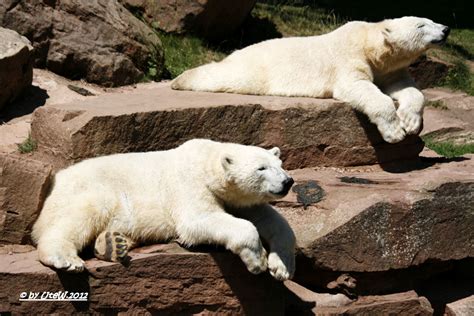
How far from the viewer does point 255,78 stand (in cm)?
949

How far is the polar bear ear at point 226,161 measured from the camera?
6473mm

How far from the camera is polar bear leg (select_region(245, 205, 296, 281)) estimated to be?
6.43 metres

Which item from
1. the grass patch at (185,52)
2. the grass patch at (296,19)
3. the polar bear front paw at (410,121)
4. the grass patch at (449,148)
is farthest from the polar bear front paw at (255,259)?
the grass patch at (296,19)

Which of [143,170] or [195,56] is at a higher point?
[143,170]

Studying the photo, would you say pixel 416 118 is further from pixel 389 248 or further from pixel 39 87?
pixel 39 87

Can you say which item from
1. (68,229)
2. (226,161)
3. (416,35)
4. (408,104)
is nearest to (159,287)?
(68,229)

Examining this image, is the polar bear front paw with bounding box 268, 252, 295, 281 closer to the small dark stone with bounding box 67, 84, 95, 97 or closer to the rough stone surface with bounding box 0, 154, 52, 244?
the rough stone surface with bounding box 0, 154, 52, 244

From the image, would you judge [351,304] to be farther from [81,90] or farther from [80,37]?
[80,37]

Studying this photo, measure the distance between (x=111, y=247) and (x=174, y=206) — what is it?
61 cm

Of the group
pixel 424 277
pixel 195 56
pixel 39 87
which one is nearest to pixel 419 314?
pixel 424 277

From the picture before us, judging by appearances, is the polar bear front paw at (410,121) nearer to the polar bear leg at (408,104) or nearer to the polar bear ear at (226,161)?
the polar bear leg at (408,104)

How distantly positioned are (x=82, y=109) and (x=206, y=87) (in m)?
1.99

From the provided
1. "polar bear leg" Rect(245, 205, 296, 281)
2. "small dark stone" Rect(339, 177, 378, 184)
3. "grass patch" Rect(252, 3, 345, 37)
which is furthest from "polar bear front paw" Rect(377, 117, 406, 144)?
"grass patch" Rect(252, 3, 345, 37)

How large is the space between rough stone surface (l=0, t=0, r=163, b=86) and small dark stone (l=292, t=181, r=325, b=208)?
16.1ft
